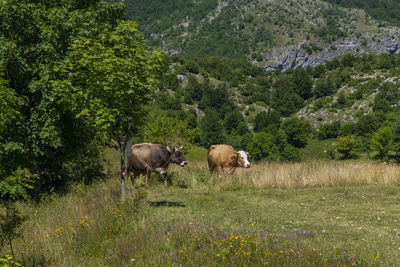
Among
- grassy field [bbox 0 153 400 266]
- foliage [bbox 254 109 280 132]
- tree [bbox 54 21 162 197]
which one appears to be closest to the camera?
grassy field [bbox 0 153 400 266]

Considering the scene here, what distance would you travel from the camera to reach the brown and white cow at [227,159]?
62.7ft

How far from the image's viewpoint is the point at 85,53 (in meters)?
9.80

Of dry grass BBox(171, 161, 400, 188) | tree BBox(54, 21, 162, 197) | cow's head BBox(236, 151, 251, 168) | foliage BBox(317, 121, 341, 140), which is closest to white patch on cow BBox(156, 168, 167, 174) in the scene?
dry grass BBox(171, 161, 400, 188)

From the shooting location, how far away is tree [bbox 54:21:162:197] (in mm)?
9828

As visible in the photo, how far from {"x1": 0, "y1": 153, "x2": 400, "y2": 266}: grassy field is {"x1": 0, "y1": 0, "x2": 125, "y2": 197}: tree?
2630 mm

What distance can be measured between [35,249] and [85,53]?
597cm

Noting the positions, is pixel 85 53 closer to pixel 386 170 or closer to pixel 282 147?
pixel 386 170

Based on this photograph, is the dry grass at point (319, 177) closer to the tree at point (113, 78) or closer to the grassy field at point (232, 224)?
the grassy field at point (232, 224)

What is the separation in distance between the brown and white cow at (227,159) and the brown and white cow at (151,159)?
2936 mm

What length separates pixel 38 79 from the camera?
50.4 ft

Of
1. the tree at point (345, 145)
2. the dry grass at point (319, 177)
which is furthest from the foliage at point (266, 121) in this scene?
the dry grass at point (319, 177)

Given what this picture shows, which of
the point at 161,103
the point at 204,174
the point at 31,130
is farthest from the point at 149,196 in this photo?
the point at 161,103

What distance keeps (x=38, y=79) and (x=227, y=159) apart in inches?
461

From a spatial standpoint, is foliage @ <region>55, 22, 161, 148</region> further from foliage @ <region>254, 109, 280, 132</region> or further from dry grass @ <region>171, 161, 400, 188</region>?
foliage @ <region>254, 109, 280, 132</region>
